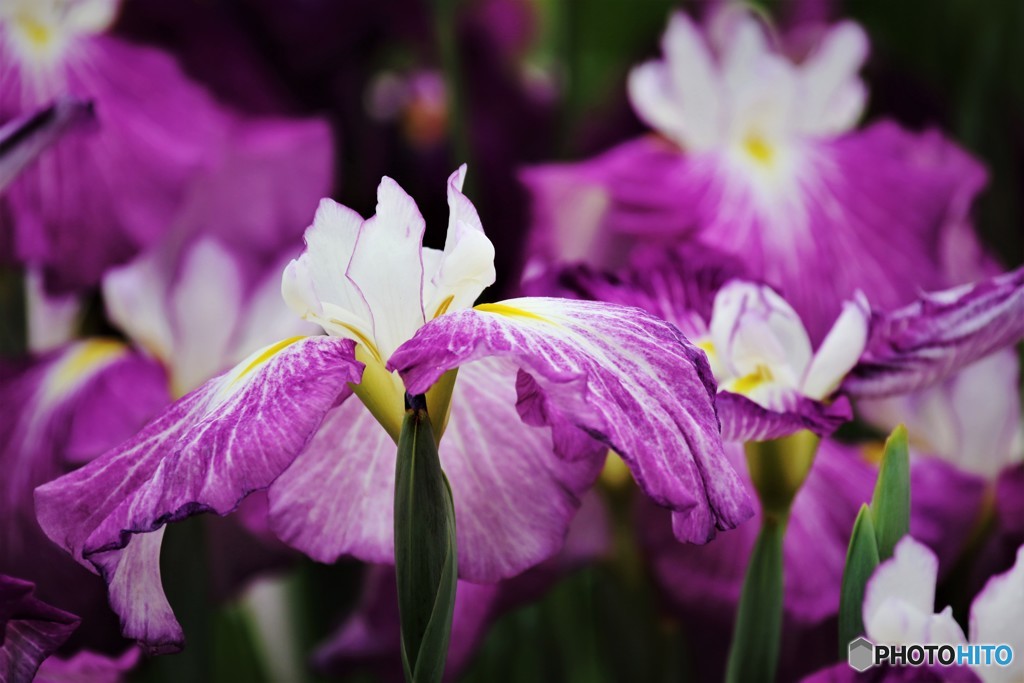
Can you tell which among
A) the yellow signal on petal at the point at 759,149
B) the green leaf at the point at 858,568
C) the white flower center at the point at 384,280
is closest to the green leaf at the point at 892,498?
the green leaf at the point at 858,568

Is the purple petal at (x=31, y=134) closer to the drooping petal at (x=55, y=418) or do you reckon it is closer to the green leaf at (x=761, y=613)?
the drooping petal at (x=55, y=418)

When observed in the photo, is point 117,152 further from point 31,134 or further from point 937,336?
point 937,336

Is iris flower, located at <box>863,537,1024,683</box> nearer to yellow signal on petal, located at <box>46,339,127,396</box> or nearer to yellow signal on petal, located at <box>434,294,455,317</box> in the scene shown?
yellow signal on petal, located at <box>434,294,455,317</box>

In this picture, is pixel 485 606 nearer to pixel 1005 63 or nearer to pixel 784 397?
pixel 784 397

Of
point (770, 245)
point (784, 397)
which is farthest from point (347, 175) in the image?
point (784, 397)

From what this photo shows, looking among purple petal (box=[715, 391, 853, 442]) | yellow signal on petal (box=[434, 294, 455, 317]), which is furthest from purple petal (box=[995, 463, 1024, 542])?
yellow signal on petal (box=[434, 294, 455, 317])

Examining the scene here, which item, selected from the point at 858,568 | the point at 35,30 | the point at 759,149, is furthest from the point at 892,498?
the point at 35,30
